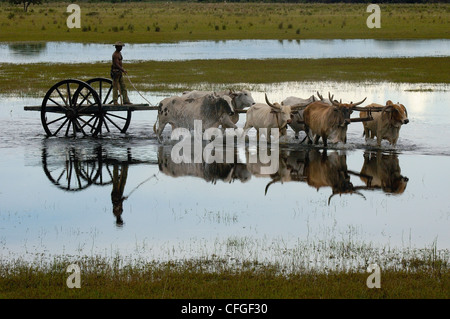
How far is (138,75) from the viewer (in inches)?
1385

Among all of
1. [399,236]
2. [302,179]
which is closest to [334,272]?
[399,236]

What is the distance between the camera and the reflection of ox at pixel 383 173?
14334 millimetres

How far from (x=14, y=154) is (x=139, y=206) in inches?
235

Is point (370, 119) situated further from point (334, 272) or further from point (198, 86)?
point (198, 86)

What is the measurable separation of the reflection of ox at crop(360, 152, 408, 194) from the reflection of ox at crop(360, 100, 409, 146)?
0.60 meters

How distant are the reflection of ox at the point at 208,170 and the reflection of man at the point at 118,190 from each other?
82 cm

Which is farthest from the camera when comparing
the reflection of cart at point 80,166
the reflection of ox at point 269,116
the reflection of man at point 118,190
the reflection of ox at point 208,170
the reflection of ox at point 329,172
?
the reflection of ox at point 269,116

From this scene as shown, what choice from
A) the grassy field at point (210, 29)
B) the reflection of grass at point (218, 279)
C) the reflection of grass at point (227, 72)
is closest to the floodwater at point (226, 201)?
the reflection of grass at point (218, 279)

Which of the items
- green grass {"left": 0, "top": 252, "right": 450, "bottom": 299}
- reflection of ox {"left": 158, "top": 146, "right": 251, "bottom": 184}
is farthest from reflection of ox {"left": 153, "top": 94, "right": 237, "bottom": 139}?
green grass {"left": 0, "top": 252, "right": 450, "bottom": 299}

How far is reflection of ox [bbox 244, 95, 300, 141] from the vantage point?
18203mm

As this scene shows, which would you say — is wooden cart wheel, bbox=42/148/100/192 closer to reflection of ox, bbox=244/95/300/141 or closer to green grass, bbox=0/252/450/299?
reflection of ox, bbox=244/95/300/141

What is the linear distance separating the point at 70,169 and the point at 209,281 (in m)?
7.87

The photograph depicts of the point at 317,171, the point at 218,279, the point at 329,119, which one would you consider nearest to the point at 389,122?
the point at 329,119

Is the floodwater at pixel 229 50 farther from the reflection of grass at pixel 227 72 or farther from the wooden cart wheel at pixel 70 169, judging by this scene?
the wooden cart wheel at pixel 70 169
